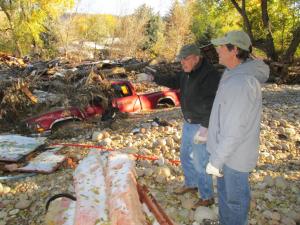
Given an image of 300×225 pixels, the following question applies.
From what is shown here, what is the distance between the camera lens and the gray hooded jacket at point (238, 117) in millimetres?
3102

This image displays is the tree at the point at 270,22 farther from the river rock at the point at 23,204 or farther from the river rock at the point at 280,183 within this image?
the river rock at the point at 23,204

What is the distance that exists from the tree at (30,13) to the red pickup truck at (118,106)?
2149 cm

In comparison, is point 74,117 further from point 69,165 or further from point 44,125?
point 69,165

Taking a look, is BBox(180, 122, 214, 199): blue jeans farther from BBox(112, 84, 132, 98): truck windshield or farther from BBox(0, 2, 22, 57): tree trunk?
BBox(0, 2, 22, 57): tree trunk

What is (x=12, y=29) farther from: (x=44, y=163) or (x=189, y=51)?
(x=189, y=51)

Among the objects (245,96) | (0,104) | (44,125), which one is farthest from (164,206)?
(0,104)

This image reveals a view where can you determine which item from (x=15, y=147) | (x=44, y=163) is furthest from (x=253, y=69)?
(x=15, y=147)

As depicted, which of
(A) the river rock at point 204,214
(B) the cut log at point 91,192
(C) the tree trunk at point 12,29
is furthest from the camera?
(C) the tree trunk at point 12,29

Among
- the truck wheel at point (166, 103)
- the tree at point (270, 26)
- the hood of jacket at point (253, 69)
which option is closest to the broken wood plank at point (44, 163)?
the hood of jacket at point (253, 69)

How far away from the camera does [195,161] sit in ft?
14.3

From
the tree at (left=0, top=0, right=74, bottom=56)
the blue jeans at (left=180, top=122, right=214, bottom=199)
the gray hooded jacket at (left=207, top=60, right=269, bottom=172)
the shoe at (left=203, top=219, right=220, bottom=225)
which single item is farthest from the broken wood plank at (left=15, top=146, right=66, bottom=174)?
the tree at (left=0, top=0, right=74, bottom=56)

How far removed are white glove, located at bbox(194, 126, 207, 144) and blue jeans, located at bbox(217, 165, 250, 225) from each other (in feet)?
1.92

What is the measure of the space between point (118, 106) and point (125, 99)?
1.18 feet

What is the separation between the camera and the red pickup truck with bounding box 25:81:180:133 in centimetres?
882
